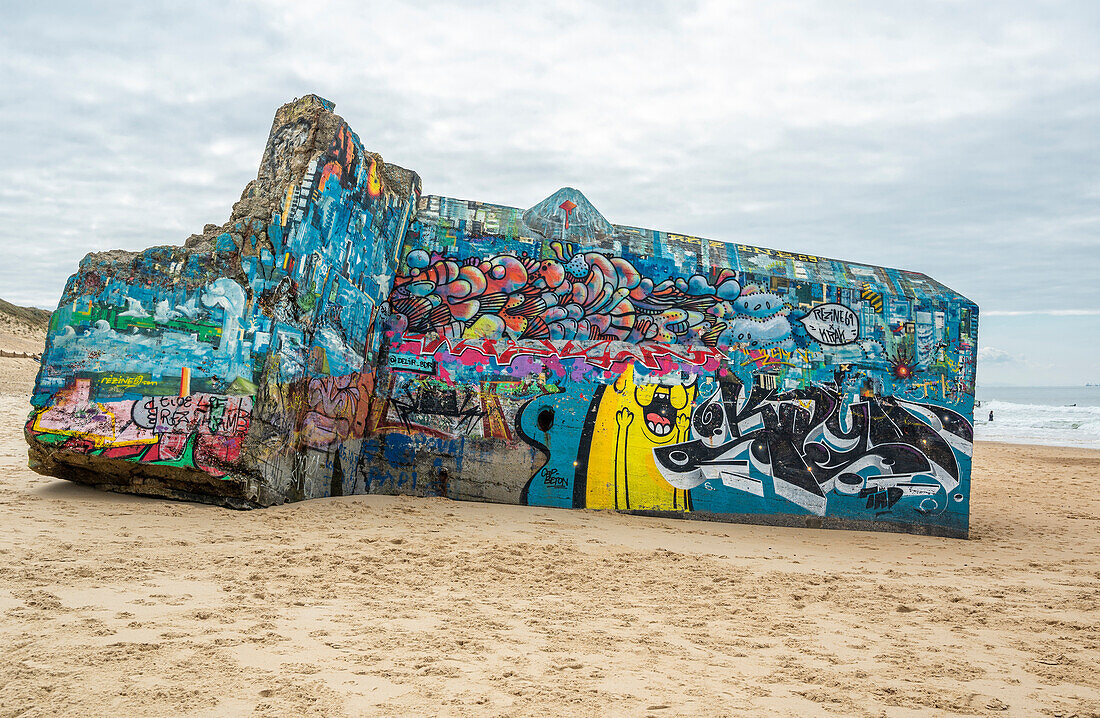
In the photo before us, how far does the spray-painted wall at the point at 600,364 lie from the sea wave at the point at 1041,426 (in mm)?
25195

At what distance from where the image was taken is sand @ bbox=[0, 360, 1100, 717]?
125 inches

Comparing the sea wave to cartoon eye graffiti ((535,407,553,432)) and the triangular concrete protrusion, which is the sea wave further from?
cartoon eye graffiti ((535,407,553,432))

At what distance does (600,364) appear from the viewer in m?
9.28

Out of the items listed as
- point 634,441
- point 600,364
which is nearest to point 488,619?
point 634,441

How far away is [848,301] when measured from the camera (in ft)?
32.2

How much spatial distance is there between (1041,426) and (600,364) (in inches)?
1561

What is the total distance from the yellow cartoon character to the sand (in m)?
1.14

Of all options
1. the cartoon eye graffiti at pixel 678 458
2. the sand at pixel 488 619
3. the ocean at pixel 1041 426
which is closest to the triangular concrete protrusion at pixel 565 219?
the cartoon eye graffiti at pixel 678 458

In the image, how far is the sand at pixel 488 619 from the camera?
3.18 metres

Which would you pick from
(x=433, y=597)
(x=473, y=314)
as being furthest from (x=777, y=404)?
(x=433, y=597)

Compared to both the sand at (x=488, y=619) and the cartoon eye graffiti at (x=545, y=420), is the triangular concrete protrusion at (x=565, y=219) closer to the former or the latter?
the cartoon eye graffiti at (x=545, y=420)

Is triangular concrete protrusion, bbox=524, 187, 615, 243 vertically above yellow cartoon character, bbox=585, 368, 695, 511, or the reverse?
triangular concrete protrusion, bbox=524, 187, 615, 243

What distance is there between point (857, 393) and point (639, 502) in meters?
3.14

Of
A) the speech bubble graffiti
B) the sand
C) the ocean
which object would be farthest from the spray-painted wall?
the ocean
